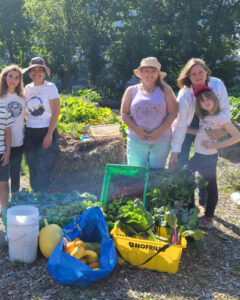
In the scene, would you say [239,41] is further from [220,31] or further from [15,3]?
[15,3]

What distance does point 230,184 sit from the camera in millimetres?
5293

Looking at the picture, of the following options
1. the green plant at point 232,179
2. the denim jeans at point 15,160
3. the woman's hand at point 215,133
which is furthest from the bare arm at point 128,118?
the green plant at point 232,179

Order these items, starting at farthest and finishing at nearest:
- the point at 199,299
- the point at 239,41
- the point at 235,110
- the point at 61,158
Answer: the point at 239,41 < the point at 235,110 < the point at 61,158 < the point at 199,299

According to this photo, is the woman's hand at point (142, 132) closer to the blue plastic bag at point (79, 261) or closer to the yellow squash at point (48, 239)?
the blue plastic bag at point (79, 261)

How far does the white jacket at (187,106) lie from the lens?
3598mm

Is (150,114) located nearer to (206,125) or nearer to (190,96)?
(190,96)

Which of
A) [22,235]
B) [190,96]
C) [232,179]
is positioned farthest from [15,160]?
[232,179]

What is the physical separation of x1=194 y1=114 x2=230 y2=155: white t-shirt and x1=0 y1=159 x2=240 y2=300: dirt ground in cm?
99

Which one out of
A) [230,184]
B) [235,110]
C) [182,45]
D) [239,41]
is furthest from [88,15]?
[230,184]

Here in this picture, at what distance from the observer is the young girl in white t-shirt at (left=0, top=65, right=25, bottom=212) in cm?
369

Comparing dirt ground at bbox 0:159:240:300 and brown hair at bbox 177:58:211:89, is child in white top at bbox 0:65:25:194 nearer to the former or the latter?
dirt ground at bbox 0:159:240:300

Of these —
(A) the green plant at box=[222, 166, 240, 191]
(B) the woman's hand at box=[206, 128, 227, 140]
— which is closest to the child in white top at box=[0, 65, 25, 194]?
(B) the woman's hand at box=[206, 128, 227, 140]

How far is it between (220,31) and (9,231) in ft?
63.8

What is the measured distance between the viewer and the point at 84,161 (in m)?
4.60
